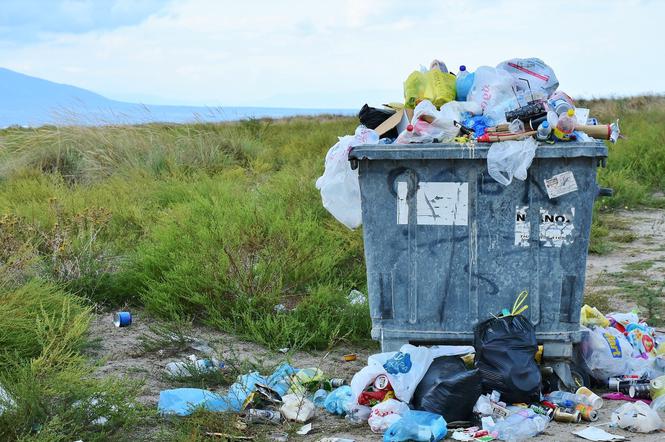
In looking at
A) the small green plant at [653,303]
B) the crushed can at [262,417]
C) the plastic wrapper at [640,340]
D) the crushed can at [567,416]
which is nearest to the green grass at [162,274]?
the small green plant at [653,303]

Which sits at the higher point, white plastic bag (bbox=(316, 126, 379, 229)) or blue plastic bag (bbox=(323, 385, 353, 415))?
white plastic bag (bbox=(316, 126, 379, 229))

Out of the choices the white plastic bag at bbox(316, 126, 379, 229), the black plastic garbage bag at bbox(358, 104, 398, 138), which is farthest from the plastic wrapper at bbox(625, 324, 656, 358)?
the black plastic garbage bag at bbox(358, 104, 398, 138)

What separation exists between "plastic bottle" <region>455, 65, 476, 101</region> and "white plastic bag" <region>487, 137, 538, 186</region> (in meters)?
0.63

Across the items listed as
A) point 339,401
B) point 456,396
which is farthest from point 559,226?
point 339,401

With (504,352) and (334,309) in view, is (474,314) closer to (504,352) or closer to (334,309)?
(504,352)

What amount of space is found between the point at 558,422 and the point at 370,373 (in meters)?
0.90

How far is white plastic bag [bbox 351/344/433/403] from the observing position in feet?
12.9

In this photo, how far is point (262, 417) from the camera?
3873 mm

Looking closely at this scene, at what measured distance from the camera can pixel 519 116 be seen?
14.0 ft

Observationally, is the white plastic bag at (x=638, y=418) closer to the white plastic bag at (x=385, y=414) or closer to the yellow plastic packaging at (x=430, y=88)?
the white plastic bag at (x=385, y=414)

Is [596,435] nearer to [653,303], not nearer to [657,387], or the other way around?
[657,387]

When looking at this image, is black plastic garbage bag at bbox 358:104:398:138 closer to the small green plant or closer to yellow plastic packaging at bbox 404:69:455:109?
yellow plastic packaging at bbox 404:69:455:109

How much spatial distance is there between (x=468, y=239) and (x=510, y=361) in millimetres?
645

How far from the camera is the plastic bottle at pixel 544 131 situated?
4.12 meters
